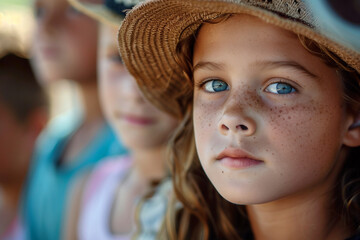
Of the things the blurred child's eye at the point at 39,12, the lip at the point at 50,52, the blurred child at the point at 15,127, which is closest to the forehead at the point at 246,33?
the lip at the point at 50,52

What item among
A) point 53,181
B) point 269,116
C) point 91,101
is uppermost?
point 269,116

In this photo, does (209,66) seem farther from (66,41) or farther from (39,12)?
(39,12)

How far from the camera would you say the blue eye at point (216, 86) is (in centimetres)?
118

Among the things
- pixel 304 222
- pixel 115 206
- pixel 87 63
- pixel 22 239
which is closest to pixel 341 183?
pixel 304 222

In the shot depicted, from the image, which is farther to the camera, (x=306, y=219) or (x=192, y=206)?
(x=192, y=206)

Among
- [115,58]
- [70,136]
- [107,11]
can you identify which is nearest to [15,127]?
[70,136]

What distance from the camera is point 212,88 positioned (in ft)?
3.96

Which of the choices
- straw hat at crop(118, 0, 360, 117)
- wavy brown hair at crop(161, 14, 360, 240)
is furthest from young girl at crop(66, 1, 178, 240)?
straw hat at crop(118, 0, 360, 117)

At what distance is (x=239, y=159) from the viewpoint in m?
1.09

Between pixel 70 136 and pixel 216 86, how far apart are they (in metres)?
1.65

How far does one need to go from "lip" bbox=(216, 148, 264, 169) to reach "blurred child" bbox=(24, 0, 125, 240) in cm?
139

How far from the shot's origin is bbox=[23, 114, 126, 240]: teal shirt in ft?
8.04

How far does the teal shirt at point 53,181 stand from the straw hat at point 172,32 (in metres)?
1.04

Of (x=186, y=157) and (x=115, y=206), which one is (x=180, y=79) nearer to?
(x=186, y=157)
